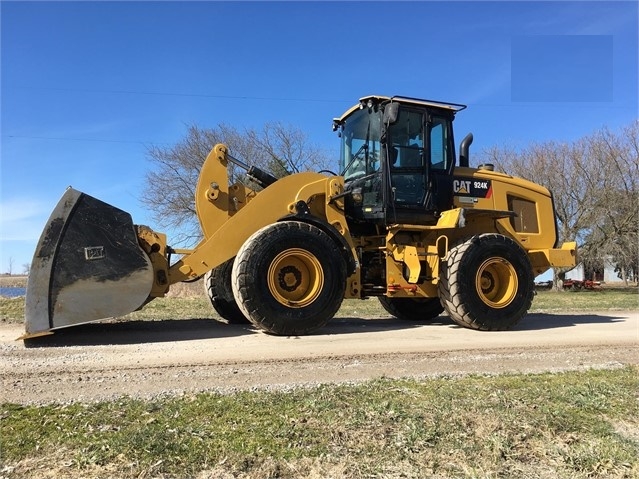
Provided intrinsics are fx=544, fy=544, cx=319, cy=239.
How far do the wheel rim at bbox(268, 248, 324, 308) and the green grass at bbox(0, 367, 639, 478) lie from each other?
3.09m

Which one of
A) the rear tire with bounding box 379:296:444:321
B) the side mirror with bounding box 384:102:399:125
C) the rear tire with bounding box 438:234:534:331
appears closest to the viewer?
the side mirror with bounding box 384:102:399:125

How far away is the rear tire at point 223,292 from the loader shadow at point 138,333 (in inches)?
9.3

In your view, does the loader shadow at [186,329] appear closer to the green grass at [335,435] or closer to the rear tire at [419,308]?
the rear tire at [419,308]

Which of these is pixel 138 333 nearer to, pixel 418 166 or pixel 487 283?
pixel 418 166

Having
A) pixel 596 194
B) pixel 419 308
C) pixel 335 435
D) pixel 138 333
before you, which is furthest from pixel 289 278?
pixel 596 194

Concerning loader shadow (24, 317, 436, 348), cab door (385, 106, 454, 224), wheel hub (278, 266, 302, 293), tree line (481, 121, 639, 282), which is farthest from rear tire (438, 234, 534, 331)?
tree line (481, 121, 639, 282)

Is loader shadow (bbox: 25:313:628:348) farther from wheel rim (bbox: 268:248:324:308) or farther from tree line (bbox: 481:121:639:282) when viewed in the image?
tree line (bbox: 481:121:639:282)

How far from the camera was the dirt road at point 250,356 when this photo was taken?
→ 186 inches

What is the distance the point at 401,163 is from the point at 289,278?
9.05ft

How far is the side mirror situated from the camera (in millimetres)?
8141

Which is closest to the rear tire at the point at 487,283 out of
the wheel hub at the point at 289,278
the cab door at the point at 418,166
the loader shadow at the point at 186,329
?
the loader shadow at the point at 186,329

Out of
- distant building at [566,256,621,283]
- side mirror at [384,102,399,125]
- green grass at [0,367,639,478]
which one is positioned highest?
side mirror at [384,102,399,125]

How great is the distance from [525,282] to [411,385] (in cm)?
504

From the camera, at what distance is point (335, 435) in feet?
11.3
